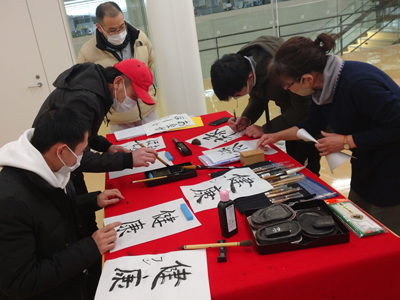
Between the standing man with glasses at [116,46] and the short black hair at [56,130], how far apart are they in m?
1.23

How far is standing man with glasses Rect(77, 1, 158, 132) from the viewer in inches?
95.0

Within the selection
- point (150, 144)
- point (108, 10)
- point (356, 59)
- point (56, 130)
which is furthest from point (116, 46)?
point (356, 59)

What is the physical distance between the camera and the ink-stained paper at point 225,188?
1.29 metres

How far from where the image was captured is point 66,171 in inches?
47.0

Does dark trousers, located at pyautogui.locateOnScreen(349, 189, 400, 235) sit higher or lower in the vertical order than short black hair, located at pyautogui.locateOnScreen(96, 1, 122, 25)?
lower

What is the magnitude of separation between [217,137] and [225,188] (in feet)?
2.39

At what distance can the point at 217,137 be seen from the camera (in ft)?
6.73

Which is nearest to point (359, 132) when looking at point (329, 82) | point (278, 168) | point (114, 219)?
point (329, 82)

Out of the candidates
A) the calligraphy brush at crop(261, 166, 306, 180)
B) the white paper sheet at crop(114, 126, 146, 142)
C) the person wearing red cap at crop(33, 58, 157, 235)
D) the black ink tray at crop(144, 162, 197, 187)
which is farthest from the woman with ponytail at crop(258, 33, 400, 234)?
the white paper sheet at crop(114, 126, 146, 142)

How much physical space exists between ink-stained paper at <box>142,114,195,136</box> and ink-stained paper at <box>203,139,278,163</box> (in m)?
0.60

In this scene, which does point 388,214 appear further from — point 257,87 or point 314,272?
point 257,87

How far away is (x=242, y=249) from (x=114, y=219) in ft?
1.85

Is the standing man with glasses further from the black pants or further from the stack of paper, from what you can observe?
the black pants

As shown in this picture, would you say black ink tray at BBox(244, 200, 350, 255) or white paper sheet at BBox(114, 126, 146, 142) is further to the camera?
white paper sheet at BBox(114, 126, 146, 142)
